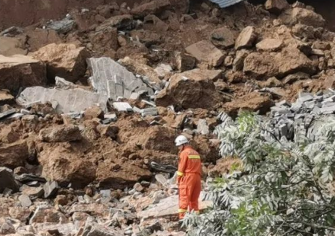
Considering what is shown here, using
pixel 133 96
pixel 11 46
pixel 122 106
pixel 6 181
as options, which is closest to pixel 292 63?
pixel 133 96

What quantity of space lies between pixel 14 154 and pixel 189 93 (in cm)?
364

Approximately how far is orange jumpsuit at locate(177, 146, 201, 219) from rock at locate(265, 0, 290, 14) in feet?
30.9

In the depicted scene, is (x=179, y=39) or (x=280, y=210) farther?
(x=179, y=39)

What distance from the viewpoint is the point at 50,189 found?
32.4 ft

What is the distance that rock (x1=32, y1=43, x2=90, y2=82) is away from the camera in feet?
44.4

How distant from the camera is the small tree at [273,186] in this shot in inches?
178

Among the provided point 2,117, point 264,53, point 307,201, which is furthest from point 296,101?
point 307,201

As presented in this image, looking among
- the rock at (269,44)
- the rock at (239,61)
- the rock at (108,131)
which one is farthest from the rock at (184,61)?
the rock at (108,131)

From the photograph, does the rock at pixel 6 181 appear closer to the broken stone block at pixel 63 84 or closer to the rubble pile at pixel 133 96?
the rubble pile at pixel 133 96

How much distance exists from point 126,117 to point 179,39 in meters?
4.19

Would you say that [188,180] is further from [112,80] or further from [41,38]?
[41,38]

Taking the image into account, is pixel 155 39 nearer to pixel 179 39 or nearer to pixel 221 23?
pixel 179 39

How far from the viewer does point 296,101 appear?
44.3 feet

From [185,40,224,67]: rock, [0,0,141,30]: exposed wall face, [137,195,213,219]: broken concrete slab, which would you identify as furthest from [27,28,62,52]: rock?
[137,195,213,219]: broken concrete slab
